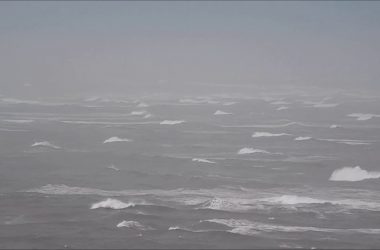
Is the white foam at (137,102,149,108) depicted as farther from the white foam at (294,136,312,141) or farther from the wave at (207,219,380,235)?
the wave at (207,219,380,235)

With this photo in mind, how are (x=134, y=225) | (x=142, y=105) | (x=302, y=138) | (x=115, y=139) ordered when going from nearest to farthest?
(x=134, y=225)
(x=115, y=139)
(x=302, y=138)
(x=142, y=105)

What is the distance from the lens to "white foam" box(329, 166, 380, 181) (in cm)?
3916

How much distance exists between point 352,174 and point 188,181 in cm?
1089

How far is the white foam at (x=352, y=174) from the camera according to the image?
39.2 metres

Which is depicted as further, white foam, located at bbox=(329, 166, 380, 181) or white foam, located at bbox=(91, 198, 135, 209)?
white foam, located at bbox=(329, 166, 380, 181)

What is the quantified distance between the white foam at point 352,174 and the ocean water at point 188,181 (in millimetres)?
80

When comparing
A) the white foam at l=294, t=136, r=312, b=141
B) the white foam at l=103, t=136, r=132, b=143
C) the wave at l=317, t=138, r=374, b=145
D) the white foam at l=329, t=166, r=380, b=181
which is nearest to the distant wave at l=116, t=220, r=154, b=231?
the white foam at l=329, t=166, r=380, b=181

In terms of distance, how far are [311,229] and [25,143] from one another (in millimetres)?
32590

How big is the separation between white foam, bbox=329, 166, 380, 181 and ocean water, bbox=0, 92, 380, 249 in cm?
8

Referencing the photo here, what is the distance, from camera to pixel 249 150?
49.6 m

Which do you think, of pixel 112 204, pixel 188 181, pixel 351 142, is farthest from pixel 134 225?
pixel 351 142

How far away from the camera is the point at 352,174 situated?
130 ft

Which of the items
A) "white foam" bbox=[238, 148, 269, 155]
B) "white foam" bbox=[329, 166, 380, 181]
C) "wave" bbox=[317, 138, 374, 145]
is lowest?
"white foam" bbox=[329, 166, 380, 181]

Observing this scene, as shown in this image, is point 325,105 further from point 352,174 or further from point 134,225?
point 134,225
